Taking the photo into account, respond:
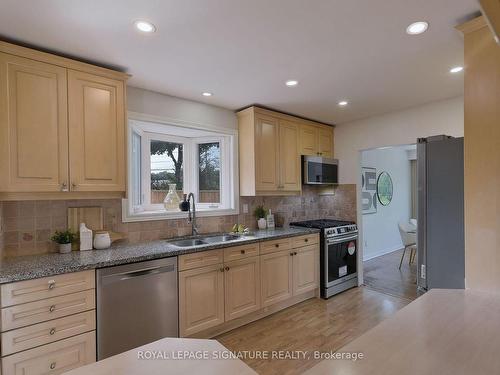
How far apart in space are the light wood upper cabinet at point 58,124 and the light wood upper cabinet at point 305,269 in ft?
6.91

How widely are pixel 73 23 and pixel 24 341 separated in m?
1.90

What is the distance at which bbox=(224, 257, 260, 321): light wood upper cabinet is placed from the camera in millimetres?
2572

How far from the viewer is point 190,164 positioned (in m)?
3.32

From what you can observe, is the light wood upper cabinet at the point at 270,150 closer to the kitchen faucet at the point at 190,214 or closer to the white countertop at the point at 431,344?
the kitchen faucet at the point at 190,214

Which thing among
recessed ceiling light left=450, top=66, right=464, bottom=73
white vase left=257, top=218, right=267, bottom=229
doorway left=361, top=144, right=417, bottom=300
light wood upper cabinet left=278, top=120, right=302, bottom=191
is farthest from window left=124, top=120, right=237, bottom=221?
doorway left=361, top=144, right=417, bottom=300

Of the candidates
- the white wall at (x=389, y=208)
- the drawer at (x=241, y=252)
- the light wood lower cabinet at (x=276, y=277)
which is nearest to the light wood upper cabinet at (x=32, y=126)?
the drawer at (x=241, y=252)

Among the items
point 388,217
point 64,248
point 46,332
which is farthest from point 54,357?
point 388,217

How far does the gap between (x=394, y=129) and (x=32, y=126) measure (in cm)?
376

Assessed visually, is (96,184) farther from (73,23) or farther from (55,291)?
(73,23)

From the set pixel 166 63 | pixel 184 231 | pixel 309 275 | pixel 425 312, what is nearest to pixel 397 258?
pixel 309 275

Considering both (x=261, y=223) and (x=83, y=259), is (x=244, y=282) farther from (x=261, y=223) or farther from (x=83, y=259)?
(x=83, y=259)

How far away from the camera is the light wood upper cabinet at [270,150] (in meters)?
3.21

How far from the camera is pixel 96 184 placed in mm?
2102

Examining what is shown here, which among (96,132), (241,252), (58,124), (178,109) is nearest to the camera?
(58,124)
